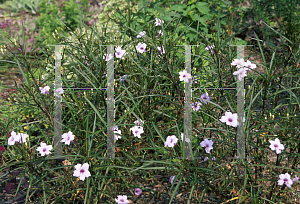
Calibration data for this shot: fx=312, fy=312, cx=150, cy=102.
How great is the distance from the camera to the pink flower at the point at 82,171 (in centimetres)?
212

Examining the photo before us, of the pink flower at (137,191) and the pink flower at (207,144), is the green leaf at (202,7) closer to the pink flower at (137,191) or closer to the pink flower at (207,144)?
the pink flower at (207,144)

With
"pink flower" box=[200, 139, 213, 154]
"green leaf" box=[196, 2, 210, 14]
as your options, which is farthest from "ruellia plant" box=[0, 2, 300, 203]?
"green leaf" box=[196, 2, 210, 14]

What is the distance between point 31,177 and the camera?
231cm

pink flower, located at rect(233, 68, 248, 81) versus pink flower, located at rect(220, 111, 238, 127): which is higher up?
pink flower, located at rect(233, 68, 248, 81)

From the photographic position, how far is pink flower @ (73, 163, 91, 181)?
A: 2117mm

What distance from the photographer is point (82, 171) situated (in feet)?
7.07

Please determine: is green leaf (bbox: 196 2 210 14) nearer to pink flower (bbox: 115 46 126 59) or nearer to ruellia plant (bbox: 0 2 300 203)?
ruellia plant (bbox: 0 2 300 203)

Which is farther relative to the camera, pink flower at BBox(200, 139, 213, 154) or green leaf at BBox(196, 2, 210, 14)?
green leaf at BBox(196, 2, 210, 14)

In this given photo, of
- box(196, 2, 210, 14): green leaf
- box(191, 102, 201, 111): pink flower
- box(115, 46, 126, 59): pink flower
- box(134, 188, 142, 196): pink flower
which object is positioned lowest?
box(134, 188, 142, 196): pink flower

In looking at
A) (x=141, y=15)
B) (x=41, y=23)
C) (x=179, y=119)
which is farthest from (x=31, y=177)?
(x=41, y=23)

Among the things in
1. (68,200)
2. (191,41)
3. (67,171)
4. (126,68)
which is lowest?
(68,200)

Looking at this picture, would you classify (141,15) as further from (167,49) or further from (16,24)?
(16,24)

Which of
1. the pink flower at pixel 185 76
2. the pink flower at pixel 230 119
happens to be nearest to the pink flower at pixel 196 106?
the pink flower at pixel 185 76

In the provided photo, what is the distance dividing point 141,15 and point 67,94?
1.77 meters
